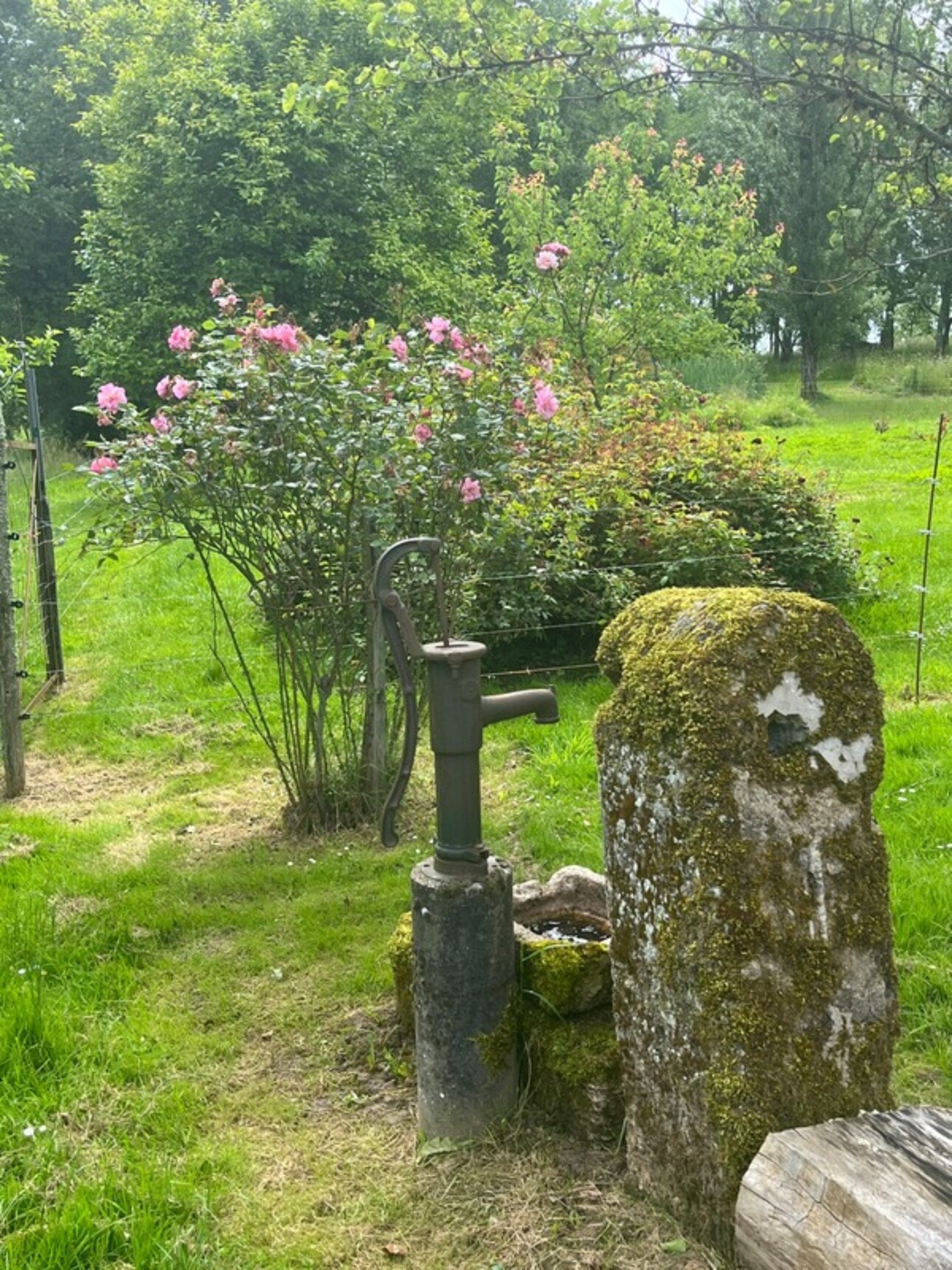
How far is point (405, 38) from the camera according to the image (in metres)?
3.92

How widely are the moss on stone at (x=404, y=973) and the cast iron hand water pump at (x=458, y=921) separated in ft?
A: 1.28

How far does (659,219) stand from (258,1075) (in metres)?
12.9

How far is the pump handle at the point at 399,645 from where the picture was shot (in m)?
2.60

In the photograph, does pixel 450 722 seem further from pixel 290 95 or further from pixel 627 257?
pixel 627 257

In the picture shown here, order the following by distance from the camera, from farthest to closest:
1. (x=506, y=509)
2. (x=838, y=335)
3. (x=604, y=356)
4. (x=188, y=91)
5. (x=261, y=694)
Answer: (x=838, y=335), (x=188, y=91), (x=604, y=356), (x=261, y=694), (x=506, y=509)

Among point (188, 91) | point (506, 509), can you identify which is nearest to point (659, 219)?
point (188, 91)

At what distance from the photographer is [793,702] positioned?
221 cm

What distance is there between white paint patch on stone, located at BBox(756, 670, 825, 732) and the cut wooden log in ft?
2.61

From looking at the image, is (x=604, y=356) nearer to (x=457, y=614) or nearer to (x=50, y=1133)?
(x=457, y=614)

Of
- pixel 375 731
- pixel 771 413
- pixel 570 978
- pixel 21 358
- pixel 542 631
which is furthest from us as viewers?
pixel 771 413

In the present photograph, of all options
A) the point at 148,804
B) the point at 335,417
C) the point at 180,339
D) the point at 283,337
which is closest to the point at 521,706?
the point at 335,417

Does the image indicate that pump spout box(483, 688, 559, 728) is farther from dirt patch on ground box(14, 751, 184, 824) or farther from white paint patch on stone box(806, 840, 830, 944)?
dirt patch on ground box(14, 751, 184, 824)

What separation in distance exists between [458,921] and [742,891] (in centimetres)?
76

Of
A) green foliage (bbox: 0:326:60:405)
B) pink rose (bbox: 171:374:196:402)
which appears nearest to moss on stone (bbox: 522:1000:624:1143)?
pink rose (bbox: 171:374:196:402)
